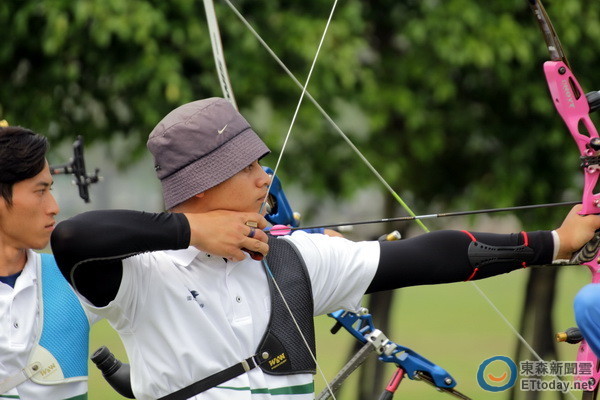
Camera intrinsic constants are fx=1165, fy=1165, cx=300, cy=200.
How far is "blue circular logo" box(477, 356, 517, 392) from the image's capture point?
2.81 metres

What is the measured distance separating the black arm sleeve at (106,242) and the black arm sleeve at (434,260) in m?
0.48

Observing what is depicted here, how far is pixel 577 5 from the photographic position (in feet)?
19.5

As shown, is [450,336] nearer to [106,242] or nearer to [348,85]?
[348,85]

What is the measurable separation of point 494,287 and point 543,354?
43.6 ft

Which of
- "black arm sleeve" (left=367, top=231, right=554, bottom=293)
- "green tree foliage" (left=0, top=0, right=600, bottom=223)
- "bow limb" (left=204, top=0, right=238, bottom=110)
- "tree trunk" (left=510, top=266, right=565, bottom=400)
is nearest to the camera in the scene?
"black arm sleeve" (left=367, top=231, right=554, bottom=293)

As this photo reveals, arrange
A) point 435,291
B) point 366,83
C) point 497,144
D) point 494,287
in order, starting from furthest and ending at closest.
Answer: point 435,291
point 494,287
point 497,144
point 366,83

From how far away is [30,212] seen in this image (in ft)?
9.37

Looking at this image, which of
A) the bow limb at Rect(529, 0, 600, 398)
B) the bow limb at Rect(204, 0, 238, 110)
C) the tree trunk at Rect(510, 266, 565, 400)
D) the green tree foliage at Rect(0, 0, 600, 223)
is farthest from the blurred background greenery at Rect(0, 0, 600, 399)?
the bow limb at Rect(529, 0, 600, 398)

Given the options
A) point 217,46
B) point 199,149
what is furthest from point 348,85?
point 199,149

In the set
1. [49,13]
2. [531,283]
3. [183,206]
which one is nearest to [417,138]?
[531,283]

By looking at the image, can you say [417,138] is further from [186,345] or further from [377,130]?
[186,345]

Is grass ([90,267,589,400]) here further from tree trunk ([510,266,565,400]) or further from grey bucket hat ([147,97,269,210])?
grey bucket hat ([147,97,269,210])

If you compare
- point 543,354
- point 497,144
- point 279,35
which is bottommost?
point 543,354

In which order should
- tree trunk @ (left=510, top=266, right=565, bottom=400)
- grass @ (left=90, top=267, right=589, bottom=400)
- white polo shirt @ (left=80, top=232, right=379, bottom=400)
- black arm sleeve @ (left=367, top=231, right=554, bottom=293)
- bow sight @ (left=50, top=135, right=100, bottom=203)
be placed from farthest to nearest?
grass @ (left=90, top=267, right=589, bottom=400), tree trunk @ (left=510, top=266, right=565, bottom=400), bow sight @ (left=50, top=135, right=100, bottom=203), black arm sleeve @ (left=367, top=231, right=554, bottom=293), white polo shirt @ (left=80, top=232, right=379, bottom=400)
